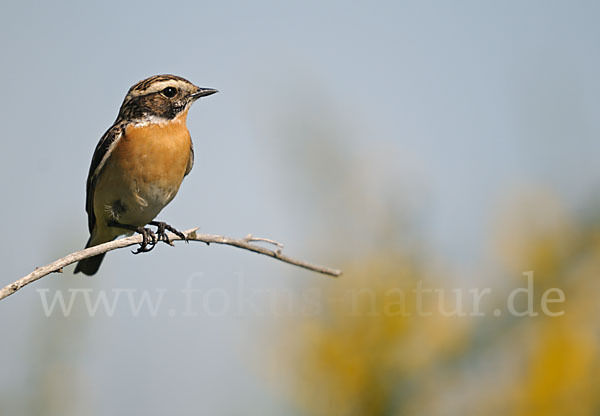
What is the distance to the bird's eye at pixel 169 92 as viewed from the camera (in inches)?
210

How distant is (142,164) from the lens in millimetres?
5184

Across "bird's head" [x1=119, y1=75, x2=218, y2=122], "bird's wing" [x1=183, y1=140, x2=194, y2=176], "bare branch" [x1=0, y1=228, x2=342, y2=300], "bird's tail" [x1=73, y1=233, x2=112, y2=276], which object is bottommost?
"bird's tail" [x1=73, y1=233, x2=112, y2=276]

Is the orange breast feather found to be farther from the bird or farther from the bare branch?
the bare branch

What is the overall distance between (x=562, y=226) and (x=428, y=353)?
1.59 m

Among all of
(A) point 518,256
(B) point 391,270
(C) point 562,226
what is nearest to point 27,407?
(B) point 391,270

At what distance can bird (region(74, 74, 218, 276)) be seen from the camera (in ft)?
17.1

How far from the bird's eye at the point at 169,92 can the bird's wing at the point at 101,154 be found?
1.48 feet

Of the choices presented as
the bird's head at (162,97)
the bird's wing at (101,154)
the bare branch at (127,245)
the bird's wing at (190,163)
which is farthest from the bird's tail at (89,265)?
the bare branch at (127,245)

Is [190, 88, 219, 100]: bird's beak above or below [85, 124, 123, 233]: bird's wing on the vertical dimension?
above

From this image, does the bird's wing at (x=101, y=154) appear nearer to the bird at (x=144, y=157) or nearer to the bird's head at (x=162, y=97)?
the bird at (x=144, y=157)

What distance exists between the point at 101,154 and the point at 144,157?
415mm

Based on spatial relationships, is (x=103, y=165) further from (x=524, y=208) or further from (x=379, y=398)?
(x=524, y=208)

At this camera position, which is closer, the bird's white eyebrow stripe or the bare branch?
the bare branch

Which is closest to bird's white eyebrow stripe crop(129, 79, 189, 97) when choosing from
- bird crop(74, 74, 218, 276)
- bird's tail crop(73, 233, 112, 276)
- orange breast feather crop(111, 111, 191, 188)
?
bird crop(74, 74, 218, 276)
